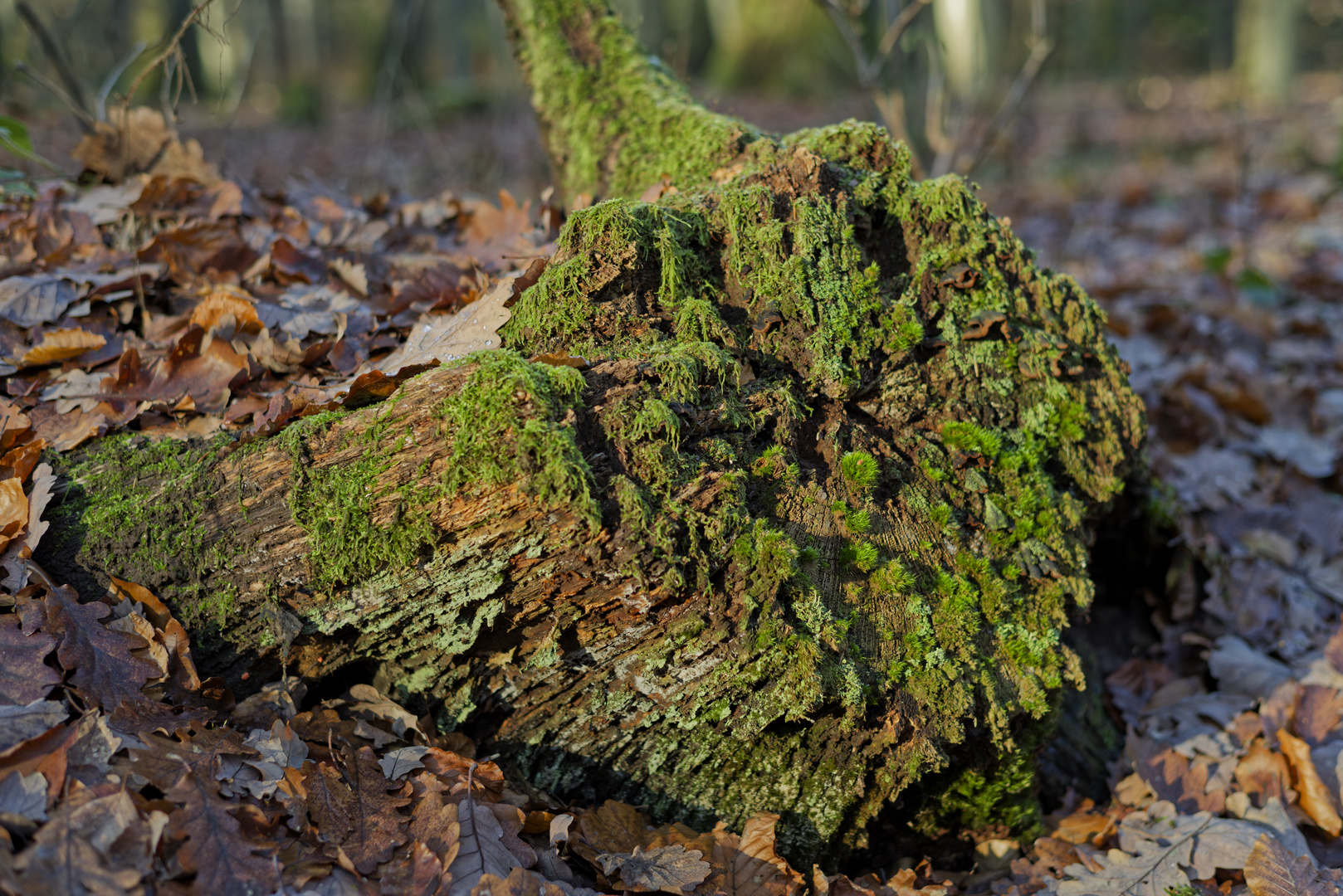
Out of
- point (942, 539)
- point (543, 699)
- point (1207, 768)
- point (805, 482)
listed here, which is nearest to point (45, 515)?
point (543, 699)

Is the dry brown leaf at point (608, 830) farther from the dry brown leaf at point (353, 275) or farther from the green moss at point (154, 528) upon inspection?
the dry brown leaf at point (353, 275)

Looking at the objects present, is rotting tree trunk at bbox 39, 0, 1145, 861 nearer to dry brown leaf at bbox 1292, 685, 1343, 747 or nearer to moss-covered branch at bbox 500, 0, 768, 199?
moss-covered branch at bbox 500, 0, 768, 199

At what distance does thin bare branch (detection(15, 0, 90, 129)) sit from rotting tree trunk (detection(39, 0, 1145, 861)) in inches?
126

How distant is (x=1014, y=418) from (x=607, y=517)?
139cm

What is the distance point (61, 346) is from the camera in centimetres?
252

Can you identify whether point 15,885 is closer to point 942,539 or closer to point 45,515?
point 45,515

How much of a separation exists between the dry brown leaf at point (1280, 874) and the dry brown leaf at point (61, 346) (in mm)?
3664

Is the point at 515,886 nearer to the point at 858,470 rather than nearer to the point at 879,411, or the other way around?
the point at 858,470

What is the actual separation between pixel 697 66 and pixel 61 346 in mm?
19521

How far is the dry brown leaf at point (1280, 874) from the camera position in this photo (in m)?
2.06

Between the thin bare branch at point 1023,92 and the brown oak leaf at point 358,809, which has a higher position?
the thin bare branch at point 1023,92

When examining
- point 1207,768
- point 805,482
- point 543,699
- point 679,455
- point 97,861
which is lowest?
point 1207,768

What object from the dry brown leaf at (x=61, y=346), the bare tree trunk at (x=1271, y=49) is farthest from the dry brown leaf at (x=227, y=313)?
the bare tree trunk at (x=1271, y=49)

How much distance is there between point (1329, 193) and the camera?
7.93 m
